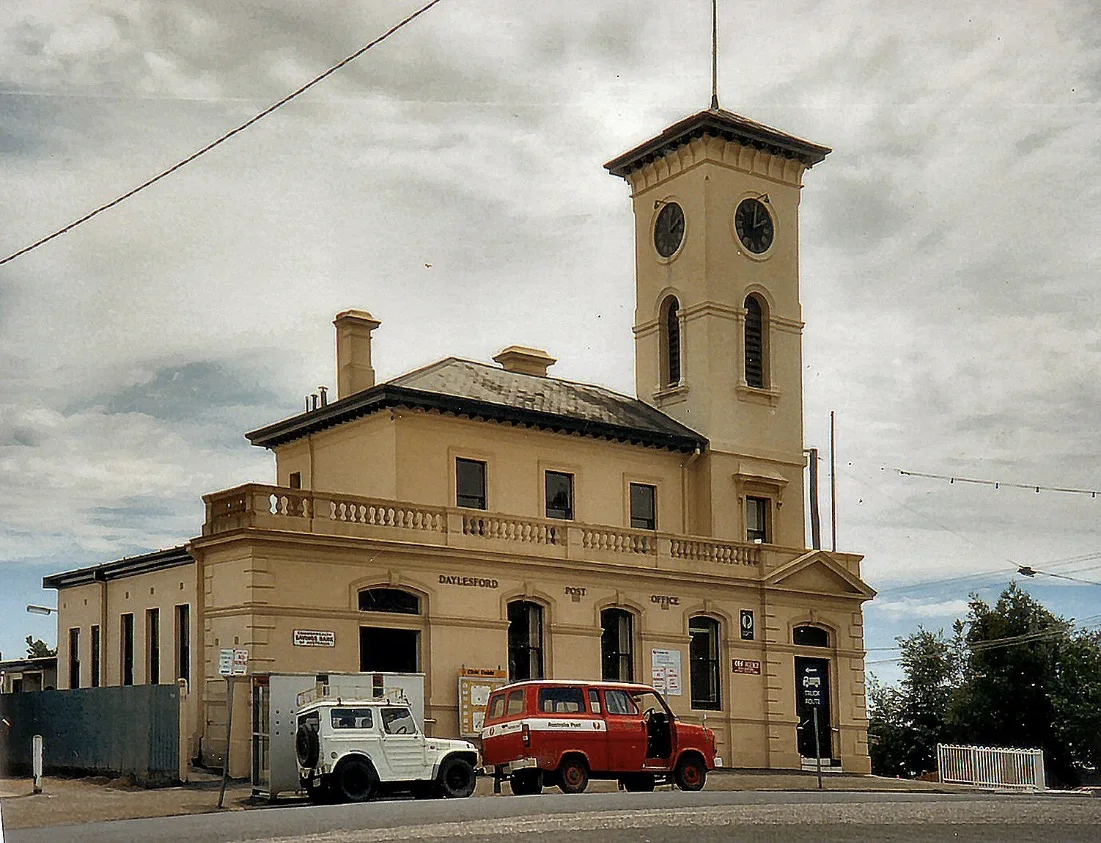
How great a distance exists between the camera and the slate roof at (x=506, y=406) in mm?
36522

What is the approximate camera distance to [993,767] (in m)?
43.3

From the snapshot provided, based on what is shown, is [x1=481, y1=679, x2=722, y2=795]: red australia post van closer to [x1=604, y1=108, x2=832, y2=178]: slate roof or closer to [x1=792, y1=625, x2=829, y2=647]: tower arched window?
[x1=792, y1=625, x2=829, y2=647]: tower arched window

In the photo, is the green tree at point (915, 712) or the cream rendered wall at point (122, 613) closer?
the cream rendered wall at point (122, 613)

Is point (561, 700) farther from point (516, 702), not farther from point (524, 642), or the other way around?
point (524, 642)

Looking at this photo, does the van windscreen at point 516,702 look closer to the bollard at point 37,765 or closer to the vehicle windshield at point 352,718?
the vehicle windshield at point 352,718

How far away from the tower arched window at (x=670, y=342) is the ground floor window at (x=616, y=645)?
9098 mm

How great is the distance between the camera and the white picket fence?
139ft

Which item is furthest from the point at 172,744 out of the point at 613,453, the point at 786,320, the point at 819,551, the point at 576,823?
the point at 786,320

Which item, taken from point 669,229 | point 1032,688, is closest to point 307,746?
point 669,229

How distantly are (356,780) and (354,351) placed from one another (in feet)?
57.7

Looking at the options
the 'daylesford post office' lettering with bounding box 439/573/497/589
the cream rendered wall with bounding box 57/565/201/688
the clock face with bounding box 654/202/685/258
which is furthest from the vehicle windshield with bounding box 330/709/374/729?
the clock face with bounding box 654/202/685/258

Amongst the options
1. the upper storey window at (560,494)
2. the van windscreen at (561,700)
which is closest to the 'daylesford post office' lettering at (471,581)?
the upper storey window at (560,494)

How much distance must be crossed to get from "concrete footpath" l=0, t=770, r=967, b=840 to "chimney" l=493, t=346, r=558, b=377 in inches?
534

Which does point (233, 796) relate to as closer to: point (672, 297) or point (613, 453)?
point (613, 453)
